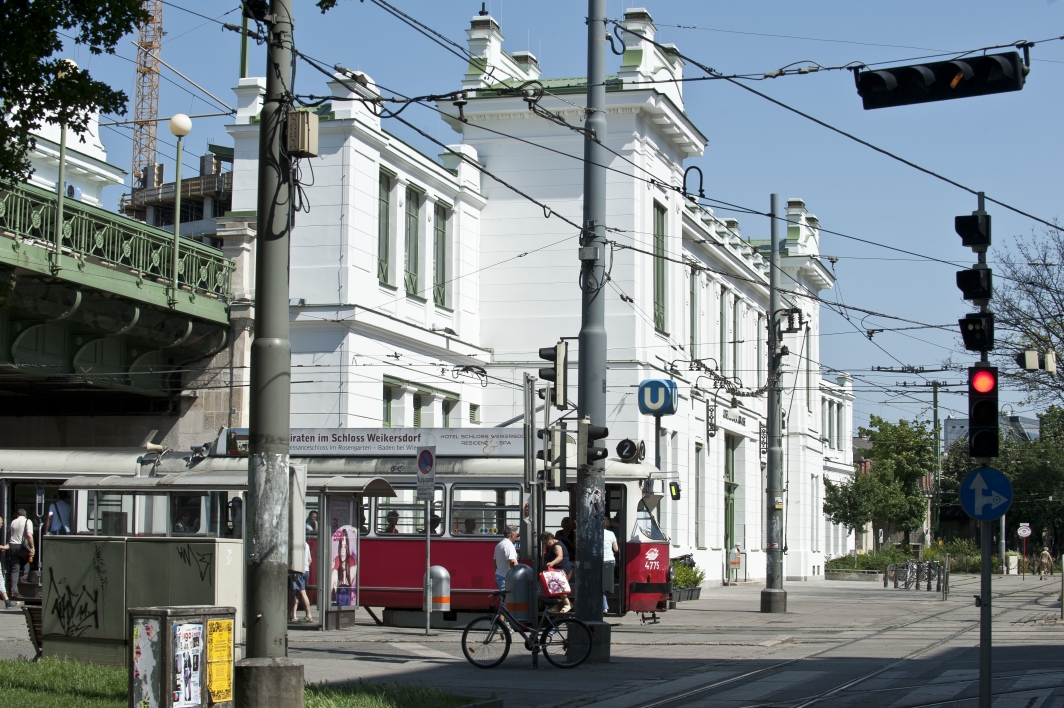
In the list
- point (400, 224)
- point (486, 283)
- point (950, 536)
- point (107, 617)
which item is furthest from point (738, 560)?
point (950, 536)

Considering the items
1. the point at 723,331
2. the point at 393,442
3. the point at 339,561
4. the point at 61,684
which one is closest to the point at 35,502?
the point at 393,442

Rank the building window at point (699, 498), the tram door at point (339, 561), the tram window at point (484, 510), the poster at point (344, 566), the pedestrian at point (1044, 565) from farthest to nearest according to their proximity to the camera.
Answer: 1. the pedestrian at point (1044, 565)
2. the building window at point (699, 498)
3. the tram window at point (484, 510)
4. the poster at point (344, 566)
5. the tram door at point (339, 561)

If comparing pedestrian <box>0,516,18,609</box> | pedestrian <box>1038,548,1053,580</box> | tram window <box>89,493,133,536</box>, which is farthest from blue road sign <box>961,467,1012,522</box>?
pedestrian <box>1038,548,1053,580</box>

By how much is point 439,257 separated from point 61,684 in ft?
91.0

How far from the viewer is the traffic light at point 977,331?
13562 mm

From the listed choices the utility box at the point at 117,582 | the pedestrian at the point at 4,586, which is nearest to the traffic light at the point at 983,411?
the utility box at the point at 117,582

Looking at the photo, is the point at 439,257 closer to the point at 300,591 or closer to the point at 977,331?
the point at 300,591

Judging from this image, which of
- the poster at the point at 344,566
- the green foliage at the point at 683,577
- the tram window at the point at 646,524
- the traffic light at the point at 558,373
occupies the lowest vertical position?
the green foliage at the point at 683,577

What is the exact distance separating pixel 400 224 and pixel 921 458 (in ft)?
145

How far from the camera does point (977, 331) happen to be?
1358 centimetres

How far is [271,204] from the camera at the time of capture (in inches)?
433

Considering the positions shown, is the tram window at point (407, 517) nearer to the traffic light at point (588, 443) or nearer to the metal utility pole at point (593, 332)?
the metal utility pole at point (593, 332)

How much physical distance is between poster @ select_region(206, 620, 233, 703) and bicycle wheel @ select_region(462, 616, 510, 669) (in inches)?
239

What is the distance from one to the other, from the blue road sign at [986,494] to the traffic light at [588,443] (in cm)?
489
